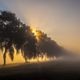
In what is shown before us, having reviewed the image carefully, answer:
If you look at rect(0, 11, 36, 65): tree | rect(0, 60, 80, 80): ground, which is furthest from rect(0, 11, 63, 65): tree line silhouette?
rect(0, 60, 80, 80): ground

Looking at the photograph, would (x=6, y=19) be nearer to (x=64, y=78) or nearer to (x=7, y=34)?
(x=7, y=34)

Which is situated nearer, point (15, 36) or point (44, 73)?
point (44, 73)

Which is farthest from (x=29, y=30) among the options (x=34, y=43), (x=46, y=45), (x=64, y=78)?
(x=64, y=78)

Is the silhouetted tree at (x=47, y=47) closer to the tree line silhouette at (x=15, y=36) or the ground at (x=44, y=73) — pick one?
the tree line silhouette at (x=15, y=36)

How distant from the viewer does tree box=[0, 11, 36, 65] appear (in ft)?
244

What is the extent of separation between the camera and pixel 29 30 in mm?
81750

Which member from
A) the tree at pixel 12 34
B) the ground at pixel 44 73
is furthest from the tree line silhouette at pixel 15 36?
the ground at pixel 44 73

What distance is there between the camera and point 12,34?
7531cm

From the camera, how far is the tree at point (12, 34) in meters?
74.4

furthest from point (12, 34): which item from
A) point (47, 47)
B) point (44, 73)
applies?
point (44, 73)

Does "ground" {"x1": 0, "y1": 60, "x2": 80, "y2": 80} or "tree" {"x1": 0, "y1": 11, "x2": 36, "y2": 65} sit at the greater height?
"tree" {"x1": 0, "y1": 11, "x2": 36, "y2": 65}

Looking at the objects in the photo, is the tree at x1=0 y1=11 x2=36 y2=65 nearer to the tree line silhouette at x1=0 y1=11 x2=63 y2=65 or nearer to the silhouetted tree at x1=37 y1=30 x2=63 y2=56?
the tree line silhouette at x1=0 y1=11 x2=63 y2=65

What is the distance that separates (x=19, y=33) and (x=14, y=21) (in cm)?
618

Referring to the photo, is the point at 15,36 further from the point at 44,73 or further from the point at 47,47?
the point at 44,73
